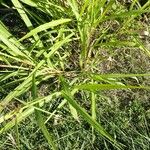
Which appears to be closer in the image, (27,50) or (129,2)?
(27,50)

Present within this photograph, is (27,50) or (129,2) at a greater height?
(27,50)

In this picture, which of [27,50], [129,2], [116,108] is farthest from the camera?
[129,2]

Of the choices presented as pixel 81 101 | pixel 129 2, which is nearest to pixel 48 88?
pixel 81 101

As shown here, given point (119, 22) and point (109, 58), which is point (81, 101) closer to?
point (109, 58)

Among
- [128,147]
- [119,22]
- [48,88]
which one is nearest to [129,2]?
[119,22]

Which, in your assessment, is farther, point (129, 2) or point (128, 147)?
point (129, 2)

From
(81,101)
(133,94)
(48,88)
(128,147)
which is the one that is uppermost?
(48,88)

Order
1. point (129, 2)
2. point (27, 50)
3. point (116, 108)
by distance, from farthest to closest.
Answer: point (129, 2) → point (116, 108) → point (27, 50)

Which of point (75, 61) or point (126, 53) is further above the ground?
point (75, 61)

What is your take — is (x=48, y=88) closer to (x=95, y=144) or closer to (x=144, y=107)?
(x=95, y=144)
